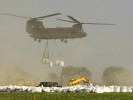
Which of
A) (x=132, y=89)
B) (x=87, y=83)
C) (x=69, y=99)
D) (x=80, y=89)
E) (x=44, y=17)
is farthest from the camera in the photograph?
(x=44, y=17)

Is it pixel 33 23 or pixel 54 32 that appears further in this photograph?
pixel 33 23

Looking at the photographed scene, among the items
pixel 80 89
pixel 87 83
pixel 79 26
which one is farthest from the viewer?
pixel 79 26

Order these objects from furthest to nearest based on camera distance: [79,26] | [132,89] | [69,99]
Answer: [79,26] → [132,89] → [69,99]

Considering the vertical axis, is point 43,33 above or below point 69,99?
above

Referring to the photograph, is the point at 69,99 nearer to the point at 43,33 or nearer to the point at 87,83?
the point at 87,83

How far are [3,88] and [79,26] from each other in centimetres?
5931

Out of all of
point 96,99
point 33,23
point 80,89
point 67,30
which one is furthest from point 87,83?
point 96,99

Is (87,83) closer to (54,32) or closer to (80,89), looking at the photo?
(54,32)

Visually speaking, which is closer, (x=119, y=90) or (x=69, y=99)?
(x=69, y=99)

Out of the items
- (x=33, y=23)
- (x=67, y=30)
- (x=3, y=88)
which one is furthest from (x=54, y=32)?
(x=3, y=88)

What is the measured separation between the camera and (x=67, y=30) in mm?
147750

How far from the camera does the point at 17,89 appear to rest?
9950 cm

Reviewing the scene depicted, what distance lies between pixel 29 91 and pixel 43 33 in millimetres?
57076

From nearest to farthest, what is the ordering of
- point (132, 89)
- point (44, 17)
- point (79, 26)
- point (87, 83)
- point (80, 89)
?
point (80, 89) → point (132, 89) → point (87, 83) → point (79, 26) → point (44, 17)
